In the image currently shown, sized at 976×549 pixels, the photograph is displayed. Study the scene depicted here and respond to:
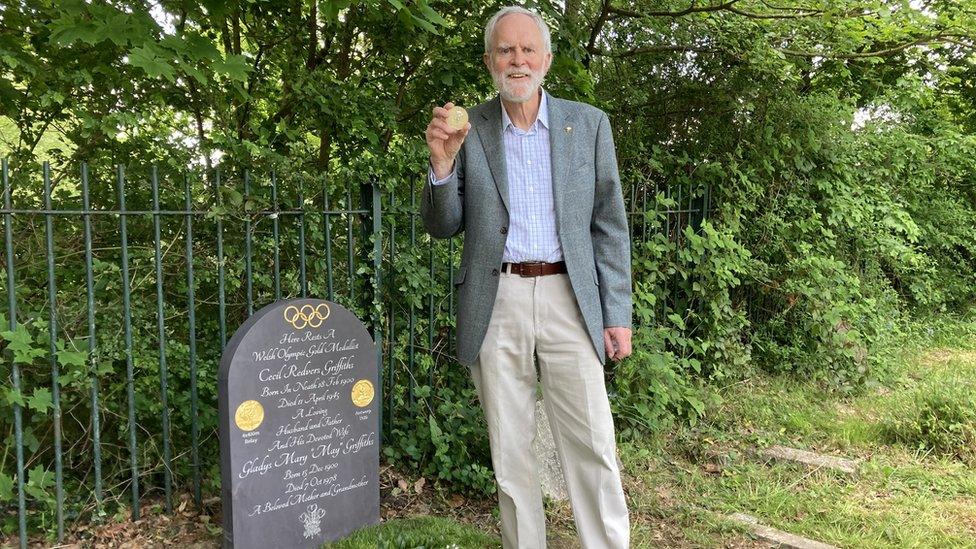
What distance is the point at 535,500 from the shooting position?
2.73 metres

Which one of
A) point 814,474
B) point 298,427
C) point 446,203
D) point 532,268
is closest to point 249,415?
point 298,427

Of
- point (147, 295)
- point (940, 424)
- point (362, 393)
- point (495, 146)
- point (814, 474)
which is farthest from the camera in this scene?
point (940, 424)

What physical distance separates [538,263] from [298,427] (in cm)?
130

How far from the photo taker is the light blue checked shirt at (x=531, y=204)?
2.57 meters

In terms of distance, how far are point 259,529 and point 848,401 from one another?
4408 millimetres

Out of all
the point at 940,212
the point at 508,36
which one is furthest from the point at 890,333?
the point at 508,36

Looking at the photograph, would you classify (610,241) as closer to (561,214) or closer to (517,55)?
(561,214)

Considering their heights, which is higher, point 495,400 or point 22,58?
point 22,58

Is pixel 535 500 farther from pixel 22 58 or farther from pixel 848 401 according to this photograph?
pixel 848 401

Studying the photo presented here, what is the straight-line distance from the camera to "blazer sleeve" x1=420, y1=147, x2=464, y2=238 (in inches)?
99.6

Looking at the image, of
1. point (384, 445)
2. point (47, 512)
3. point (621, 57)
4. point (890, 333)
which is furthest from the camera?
point (890, 333)

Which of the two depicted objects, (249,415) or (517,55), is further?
(249,415)

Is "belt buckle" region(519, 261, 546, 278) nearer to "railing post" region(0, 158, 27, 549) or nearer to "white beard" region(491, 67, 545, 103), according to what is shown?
"white beard" region(491, 67, 545, 103)

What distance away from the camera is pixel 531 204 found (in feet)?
8.46
